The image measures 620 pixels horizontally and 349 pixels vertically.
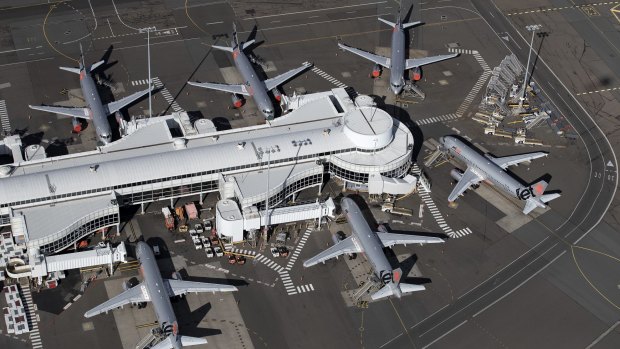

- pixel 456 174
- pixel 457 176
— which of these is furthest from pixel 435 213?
pixel 456 174

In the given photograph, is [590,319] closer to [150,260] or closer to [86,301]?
[150,260]

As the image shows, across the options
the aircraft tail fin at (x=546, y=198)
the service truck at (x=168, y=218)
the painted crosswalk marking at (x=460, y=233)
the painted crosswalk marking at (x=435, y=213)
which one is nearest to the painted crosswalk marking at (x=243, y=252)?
the service truck at (x=168, y=218)

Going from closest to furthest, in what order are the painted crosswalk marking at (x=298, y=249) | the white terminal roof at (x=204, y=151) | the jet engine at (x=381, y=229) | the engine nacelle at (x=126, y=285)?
the engine nacelle at (x=126, y=285)
the white terminal roof at (x=204, y=151)
the painted crosswalk marking at (x=298, y=249)
the jet engine at (x=381, y=229)

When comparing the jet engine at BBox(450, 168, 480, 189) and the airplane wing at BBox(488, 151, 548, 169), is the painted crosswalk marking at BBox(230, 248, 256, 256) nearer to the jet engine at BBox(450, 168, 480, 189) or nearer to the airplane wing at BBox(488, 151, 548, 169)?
the jet engine at BBox(450, 168, 480, 189)

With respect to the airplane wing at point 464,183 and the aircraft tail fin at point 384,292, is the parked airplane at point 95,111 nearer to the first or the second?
the aircraft tail fin at point 384,292

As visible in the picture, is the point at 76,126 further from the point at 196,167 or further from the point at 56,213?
the point at 196,167

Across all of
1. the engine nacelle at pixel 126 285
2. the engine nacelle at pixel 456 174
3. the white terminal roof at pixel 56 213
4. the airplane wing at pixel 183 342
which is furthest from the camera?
the engine nacelle at pixel 456 174

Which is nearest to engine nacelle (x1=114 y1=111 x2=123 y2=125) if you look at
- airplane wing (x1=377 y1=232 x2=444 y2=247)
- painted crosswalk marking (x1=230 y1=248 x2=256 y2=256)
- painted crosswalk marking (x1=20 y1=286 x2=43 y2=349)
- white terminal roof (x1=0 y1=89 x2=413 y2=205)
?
white terminal roof (x1=0 y1=89 x2=413 y2=205)
